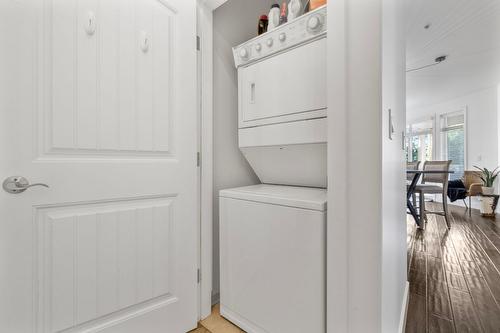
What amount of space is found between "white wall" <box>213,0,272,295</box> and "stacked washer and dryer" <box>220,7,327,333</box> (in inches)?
7.3

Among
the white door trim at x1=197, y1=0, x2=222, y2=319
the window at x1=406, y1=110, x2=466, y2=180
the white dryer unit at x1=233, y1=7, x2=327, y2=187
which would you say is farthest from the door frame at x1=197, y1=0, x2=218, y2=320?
the window at x1=406, y1=110, x2=466, y2=180

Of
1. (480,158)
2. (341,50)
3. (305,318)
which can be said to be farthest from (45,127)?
(480,158)

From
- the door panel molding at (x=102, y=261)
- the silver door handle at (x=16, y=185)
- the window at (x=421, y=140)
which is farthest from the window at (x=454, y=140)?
the silver door handle at (x=16, y=185)

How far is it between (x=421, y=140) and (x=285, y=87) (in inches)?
322

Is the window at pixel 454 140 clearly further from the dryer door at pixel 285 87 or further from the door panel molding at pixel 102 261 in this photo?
the door panel molding at pixel 102 261

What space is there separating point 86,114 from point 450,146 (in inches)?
327

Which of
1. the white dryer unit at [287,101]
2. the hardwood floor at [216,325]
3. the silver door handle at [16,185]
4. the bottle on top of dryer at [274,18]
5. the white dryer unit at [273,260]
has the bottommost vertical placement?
the hardwood floor at [216,325]

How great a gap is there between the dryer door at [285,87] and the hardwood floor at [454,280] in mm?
1477

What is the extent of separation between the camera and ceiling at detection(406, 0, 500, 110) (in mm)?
2545

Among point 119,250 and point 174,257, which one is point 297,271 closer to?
point 174,257

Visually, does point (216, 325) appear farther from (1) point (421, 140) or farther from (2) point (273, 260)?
(1) point (421, 140)

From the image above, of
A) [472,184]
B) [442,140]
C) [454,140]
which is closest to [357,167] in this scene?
[472,184]

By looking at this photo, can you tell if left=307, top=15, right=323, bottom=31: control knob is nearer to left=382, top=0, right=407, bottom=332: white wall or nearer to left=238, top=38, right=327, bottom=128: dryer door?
left=238, top=38, right=327, bottom=128: dryer door

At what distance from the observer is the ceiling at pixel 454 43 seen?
2.54 meters
